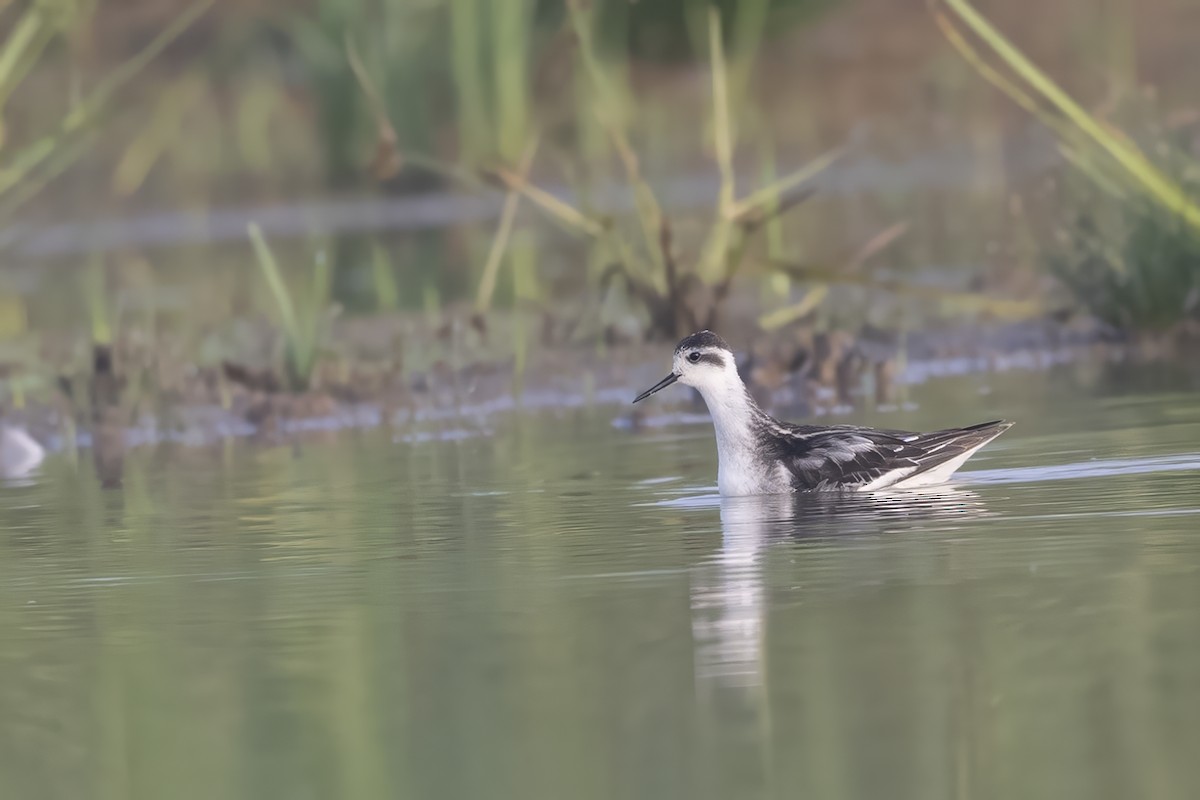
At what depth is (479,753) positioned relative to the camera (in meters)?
6.28

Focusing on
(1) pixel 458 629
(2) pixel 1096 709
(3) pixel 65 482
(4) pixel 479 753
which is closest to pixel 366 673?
(1) pixel 458 629

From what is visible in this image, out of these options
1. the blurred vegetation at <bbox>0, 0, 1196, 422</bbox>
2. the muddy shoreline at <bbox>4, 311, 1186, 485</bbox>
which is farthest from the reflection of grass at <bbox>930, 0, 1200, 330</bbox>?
the muddy shoreline at <bbox>4, 311, 1186, 485</bbox>

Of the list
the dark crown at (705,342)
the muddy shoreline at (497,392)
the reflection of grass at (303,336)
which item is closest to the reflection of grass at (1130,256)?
the muddy shoreline at (497,392)

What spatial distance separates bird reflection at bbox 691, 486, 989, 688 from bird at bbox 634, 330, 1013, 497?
0.26 feet

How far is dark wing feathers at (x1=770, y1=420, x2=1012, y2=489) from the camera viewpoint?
11164mm

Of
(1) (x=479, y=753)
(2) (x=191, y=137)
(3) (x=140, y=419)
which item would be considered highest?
(2) (x=191, y=137)

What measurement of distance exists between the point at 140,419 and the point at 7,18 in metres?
15.4

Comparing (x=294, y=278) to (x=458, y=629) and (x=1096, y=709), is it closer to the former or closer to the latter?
(x=458, y=629)

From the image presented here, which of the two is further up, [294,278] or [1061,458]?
[294,278]

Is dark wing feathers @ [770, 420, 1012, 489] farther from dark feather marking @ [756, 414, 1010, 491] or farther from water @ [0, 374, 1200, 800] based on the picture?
water @ [0, 374, 1200, 800]

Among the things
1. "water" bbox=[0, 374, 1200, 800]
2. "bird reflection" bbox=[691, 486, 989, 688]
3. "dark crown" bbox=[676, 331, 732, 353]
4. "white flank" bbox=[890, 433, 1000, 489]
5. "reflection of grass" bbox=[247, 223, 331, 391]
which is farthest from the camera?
"reflection of grass" bbox=[247, 223, 331, 391]

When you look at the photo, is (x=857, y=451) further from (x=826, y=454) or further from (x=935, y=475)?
(x=935, y=475)

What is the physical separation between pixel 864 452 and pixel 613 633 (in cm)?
365

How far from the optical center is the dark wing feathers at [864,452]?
11164 millimetres
